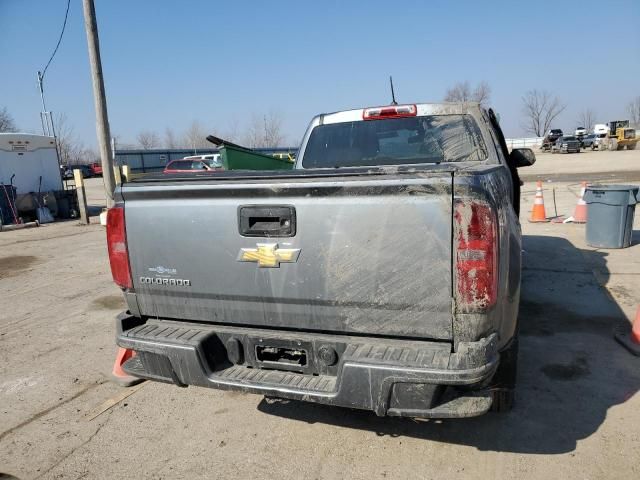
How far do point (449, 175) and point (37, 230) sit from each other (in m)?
15.2

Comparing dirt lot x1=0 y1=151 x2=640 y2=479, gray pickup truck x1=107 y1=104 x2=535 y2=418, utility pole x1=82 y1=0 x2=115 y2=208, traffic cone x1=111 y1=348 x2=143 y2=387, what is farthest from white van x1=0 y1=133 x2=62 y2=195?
gray pickup truck x1=107 y1=104 x2=535 y2=418

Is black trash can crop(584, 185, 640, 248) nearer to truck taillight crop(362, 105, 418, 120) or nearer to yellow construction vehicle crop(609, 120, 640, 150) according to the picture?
truck taillight crop(362, 105, 418, 120)

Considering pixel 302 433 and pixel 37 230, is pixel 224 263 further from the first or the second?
pixel 37 230

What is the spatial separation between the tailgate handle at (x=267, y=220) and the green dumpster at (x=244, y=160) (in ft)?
10.6

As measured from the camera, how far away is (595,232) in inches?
308

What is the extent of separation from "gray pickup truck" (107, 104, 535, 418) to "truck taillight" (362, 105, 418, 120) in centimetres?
142

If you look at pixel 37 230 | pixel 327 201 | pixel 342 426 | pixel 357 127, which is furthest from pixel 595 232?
pixel 37 230

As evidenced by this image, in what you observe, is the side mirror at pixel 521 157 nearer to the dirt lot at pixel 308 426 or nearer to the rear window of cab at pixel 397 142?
the rear window of cab at pixel 397 142

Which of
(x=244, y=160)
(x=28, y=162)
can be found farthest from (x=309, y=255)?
(x=28, y=162)

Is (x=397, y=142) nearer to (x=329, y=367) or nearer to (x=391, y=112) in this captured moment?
(x=391, y=112)

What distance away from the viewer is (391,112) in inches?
154

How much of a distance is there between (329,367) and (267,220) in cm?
84

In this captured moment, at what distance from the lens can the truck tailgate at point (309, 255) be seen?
87.7 inches

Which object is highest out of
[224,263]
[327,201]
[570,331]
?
[327,201]
